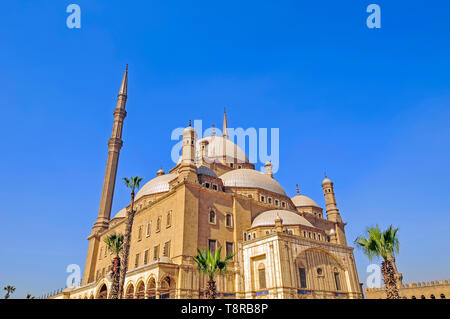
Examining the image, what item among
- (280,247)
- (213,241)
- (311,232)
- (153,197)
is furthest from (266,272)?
(153,197)

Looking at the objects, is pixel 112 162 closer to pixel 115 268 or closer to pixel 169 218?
pixel 169 218

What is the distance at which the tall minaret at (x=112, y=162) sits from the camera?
43969 mm

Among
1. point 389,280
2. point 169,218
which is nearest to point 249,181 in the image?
point 169,218

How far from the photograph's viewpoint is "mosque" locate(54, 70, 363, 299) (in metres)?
26.2

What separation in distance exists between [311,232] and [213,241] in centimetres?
999

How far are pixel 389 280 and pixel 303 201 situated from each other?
Result: 27.0 m

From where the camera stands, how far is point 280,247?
85.7 feet

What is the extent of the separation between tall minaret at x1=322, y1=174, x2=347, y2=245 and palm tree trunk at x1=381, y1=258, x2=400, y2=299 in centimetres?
2515

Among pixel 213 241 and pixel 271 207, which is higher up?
pixel 271 207

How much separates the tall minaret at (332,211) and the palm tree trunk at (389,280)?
25149 mm

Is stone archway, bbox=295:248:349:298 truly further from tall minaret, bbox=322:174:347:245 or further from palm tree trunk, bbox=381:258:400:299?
tall minaret, bbox=322:174:347:245

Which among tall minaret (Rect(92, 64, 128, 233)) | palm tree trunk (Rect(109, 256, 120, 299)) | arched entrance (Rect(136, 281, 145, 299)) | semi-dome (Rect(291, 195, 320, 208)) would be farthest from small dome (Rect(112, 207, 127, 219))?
semi-dome (Rect(291, 195, 320, 208))
